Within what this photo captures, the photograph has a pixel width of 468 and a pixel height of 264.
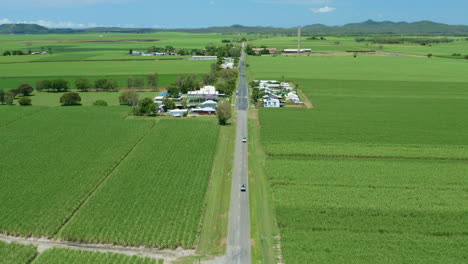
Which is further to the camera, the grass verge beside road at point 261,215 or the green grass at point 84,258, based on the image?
the grass verge beside road at point 261,215

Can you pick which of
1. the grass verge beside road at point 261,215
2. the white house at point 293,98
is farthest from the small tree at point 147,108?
the white house at point 293,98

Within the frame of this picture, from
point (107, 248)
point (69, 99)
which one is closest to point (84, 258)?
point (107, 248)

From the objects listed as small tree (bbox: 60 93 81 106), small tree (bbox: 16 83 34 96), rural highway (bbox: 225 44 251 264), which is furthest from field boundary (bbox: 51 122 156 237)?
small tree (bbox: 16 83 34 96)

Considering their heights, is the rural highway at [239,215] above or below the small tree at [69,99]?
below

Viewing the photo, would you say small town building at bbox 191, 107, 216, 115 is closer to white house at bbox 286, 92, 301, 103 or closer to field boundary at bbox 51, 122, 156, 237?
field boundary at bbox 51, 122, 156, 237

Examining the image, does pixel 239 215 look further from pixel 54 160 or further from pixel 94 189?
pixel 54 160

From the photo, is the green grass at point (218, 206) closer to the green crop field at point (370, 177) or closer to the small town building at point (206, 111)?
the green crop field at point (370, 177)
